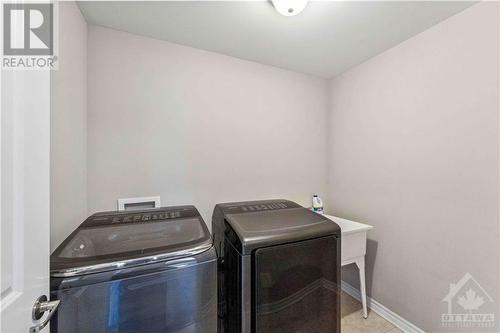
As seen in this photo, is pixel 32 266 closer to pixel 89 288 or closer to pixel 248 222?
pixel 89 288

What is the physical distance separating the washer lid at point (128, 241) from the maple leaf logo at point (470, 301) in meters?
1.67

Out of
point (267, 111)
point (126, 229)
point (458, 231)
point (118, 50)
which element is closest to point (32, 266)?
point (126, 229)

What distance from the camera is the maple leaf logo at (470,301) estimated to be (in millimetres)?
1220

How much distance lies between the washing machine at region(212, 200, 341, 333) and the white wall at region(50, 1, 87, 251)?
2.81 ft

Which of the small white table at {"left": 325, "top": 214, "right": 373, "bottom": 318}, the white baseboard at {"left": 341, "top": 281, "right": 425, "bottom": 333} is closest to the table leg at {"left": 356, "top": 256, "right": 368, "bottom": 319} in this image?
the small white table at {"left": 325, "top": 214, "right": 373, "bottom": 318}

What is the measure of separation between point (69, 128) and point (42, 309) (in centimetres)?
89

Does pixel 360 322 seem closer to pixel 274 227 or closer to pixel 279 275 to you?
pixel 279 275

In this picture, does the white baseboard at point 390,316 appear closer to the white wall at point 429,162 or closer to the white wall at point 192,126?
the white wall at point 429,162

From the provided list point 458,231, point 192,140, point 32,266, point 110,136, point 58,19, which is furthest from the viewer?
point 192,140

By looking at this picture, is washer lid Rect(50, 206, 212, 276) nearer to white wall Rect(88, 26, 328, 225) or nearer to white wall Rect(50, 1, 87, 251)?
white wall Rect(50, 1, 87, 251)

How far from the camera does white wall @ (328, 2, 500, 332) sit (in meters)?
1.17

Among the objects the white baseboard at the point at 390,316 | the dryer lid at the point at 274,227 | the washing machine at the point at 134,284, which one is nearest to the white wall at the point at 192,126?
the dryer lid at the point at 274,227

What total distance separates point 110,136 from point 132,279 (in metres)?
1.08

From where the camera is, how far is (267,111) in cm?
195
